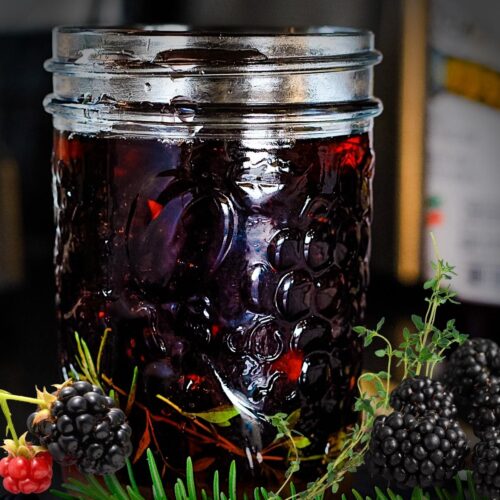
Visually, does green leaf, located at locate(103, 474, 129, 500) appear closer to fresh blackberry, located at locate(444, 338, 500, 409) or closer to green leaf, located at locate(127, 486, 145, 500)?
green leaf, located at locate(127, 486, 145, 500)

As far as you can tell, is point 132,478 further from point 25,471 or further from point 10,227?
point 10,227

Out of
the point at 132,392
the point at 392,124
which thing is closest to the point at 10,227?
the point at 392,124

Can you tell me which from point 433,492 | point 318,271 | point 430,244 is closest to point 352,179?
point 318,271

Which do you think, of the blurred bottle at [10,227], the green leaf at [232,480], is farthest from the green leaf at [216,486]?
the blurred bottle at [10,227]

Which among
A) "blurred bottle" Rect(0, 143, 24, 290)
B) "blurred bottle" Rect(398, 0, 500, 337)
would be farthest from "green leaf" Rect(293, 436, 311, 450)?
"blurred bottle" Rect(0, 143, 24, 290)

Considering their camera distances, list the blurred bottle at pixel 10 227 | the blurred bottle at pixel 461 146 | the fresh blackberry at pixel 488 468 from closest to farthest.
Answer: the fresh blackberry at pixel 488 468 < the blurred bottle at pixel 461 146 < the blurred bottle at pixel 10 227

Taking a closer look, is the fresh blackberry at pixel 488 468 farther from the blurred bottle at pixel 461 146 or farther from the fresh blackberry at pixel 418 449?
the blurred bottle at pixel 461 146
